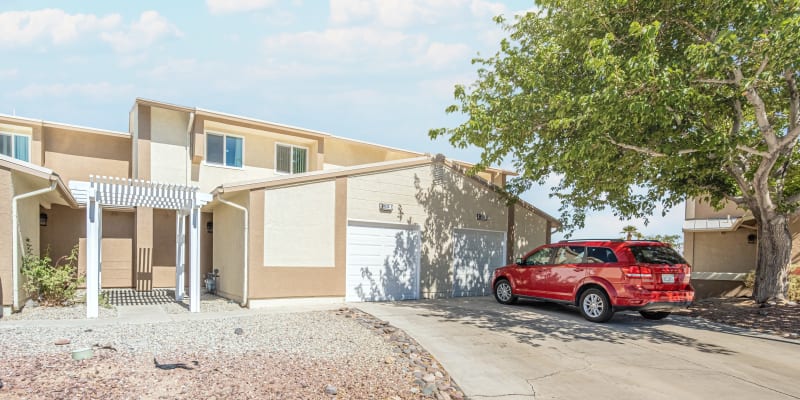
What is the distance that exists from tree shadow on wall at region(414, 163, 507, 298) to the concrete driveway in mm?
2827

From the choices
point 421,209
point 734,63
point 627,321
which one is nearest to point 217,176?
point 421,209

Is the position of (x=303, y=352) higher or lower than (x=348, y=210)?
lower

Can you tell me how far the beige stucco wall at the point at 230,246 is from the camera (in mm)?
10750

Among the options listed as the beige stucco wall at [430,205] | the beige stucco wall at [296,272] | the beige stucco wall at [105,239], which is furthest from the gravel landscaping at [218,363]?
the beige stucco wall at [105,239]

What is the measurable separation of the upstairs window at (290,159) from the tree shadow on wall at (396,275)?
5.85 metres

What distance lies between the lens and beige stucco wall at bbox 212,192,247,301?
10750mm

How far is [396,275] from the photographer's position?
12.2 metres

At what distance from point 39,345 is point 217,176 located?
29.6 ft

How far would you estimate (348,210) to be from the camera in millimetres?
11391

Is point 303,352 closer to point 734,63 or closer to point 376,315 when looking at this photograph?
point 376,315

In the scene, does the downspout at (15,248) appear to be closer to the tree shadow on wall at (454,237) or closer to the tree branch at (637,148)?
the tree shadow on wall at (454,237)

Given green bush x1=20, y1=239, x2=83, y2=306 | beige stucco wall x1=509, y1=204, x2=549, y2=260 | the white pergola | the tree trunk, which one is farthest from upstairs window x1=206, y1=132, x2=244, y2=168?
the tree trunk

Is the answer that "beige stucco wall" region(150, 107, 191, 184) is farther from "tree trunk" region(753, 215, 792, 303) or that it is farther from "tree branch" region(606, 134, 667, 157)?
"tree trunk" region(753, 215, 792, 303)

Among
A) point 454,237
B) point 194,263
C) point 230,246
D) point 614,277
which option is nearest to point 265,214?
point 194,263
